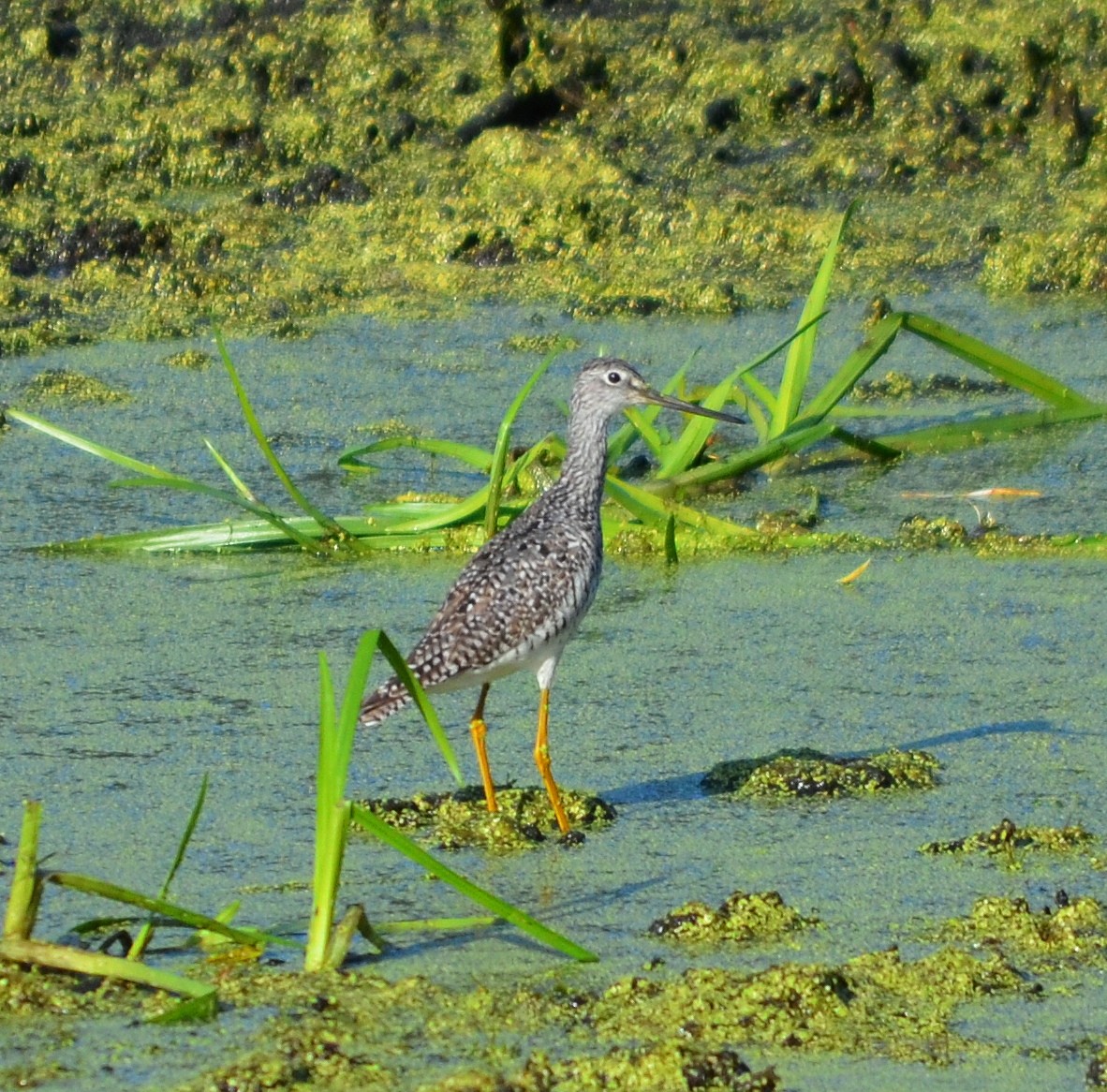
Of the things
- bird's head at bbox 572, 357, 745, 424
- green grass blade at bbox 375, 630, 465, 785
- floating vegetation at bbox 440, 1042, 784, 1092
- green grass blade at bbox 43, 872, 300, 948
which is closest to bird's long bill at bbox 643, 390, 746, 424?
bird's head at bbox 572, 357, 745, 424

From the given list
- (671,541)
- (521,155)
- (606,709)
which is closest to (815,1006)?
(606,709)

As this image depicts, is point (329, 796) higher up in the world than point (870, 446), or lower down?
higher up

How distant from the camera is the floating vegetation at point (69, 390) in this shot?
7.08 metres

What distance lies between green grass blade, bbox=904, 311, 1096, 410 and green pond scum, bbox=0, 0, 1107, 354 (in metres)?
1.89

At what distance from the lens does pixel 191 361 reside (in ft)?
24.7

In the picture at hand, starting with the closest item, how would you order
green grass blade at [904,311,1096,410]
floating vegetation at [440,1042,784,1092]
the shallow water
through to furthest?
floating vegetation at [440,1042,784,1092]
the shallow water
green grass blade at [904,311,1096,410]

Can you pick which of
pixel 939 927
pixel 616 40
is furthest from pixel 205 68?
pixel 939 927

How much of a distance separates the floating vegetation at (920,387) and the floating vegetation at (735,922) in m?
3.61

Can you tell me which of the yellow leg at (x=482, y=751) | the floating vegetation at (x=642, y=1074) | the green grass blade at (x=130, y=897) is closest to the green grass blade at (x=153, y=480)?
the yellow leg at (x=482, y=751)

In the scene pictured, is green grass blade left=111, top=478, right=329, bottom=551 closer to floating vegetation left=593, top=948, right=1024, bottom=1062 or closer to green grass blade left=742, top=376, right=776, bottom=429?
green grass blade left=742, top=376, right=776, bottom=429

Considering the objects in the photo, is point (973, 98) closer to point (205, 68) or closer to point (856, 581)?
point (205, 68)

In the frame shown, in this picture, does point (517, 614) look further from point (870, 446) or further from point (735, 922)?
point (870, 446)

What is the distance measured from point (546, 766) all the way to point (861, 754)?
702mm

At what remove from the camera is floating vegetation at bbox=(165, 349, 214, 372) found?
7496mm
